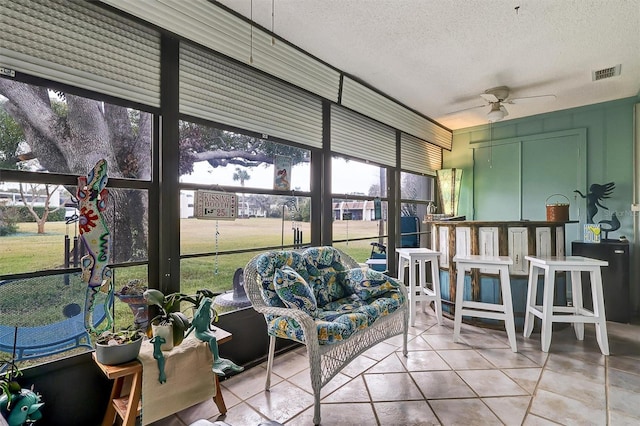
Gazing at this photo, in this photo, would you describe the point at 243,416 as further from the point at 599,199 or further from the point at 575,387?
the point at 599,199

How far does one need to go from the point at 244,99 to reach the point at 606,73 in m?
3.67

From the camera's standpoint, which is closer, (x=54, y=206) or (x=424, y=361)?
(x=54, y=206)

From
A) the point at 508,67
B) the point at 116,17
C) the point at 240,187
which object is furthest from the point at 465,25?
the point at 116,17

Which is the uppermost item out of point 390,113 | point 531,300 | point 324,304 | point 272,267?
point 390,113

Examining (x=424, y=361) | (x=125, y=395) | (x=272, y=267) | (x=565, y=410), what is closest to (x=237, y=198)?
(x=272, y=267)

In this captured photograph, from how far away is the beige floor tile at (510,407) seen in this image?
1850 millimetres

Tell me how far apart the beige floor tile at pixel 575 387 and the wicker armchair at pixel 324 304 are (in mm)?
1002

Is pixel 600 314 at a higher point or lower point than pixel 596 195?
lower

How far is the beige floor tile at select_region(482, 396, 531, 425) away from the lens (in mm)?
1850

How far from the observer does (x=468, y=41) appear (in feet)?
9.02

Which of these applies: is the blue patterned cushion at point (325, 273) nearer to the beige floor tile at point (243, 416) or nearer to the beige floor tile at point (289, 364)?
the beige floor tile at point (289, 364)

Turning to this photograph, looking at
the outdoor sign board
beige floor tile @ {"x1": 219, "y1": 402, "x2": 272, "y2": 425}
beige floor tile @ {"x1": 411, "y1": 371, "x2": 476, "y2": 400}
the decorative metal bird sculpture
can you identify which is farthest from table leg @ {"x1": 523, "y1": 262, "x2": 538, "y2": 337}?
the outdoor sign board

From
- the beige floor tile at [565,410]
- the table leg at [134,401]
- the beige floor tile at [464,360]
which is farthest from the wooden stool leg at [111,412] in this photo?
the beige floor tile at [565,410]

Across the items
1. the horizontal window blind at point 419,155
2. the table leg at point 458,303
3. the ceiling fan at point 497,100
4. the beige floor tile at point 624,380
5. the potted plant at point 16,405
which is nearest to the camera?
the potted plant at point 16,405
